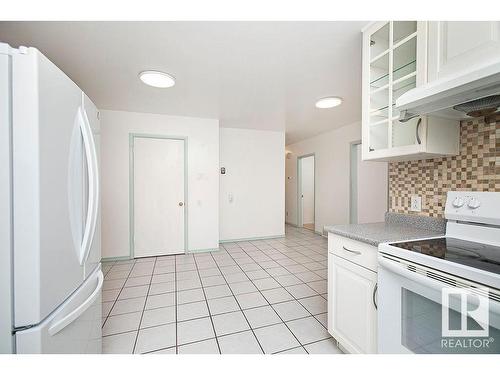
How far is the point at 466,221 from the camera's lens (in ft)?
3.94

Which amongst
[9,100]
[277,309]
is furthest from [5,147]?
[277,309]

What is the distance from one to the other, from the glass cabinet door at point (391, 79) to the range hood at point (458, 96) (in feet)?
0.57

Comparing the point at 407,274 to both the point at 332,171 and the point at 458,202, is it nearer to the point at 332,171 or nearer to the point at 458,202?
the point at 458,202

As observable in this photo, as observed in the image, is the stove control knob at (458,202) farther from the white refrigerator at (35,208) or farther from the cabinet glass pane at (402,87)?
the white refrigerator at (35,208)

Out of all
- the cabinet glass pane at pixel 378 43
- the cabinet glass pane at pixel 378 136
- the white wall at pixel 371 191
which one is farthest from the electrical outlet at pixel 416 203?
the white wall at pixel 371 191

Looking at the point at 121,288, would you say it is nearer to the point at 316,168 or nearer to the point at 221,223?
the point at 221,223

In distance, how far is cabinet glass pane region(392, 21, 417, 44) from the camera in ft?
4.37

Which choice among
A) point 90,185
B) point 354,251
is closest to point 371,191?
point 354,251

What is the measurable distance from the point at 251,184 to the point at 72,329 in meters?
3.71

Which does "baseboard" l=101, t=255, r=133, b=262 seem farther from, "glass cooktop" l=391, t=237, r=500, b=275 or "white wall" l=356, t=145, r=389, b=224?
"white wall" l=356, t=145, r=389, b=224

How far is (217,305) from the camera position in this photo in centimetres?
205

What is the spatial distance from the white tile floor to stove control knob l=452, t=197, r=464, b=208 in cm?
121

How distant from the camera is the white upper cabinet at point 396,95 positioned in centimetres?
122
